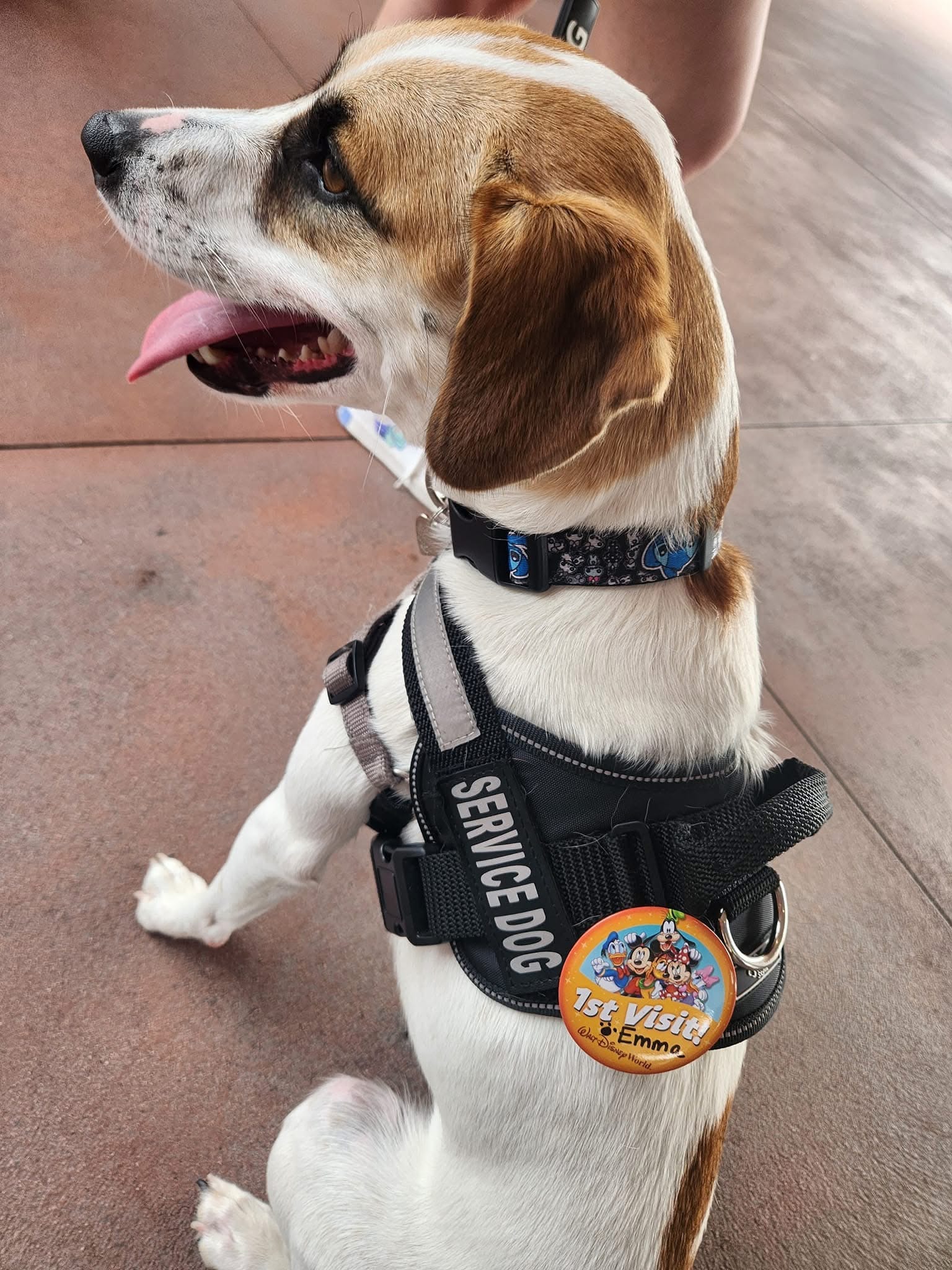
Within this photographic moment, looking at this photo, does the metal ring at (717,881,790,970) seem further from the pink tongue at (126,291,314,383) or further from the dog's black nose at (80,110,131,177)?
the dog's black nose at (80,110,131,177)

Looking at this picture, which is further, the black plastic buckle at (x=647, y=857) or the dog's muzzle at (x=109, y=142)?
the dog's muzzle at (x=109, y=142)

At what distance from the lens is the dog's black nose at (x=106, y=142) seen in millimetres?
1308

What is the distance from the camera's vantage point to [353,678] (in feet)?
4.24

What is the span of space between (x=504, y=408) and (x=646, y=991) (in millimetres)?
662

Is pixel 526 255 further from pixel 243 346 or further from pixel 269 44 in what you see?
pixel 269 44

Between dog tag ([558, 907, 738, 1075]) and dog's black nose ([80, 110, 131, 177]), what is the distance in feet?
4.01

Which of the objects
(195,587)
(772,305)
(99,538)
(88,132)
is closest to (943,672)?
(772,305)

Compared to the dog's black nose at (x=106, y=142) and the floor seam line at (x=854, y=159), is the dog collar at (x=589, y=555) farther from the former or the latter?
the floor seam line at (x=854, y=159)

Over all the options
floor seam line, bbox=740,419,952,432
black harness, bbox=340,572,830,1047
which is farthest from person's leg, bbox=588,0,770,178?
black harness, bbox=340,572,830,1047

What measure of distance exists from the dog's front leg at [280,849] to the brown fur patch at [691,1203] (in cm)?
61

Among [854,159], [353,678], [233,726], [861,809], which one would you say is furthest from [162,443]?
[854,159]

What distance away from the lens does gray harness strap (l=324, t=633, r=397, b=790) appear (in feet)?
4.09

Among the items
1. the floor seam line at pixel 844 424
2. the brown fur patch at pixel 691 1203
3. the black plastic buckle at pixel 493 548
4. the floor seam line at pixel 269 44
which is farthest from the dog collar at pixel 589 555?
the floor seam line at pixel 269 44

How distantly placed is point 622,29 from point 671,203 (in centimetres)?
171
